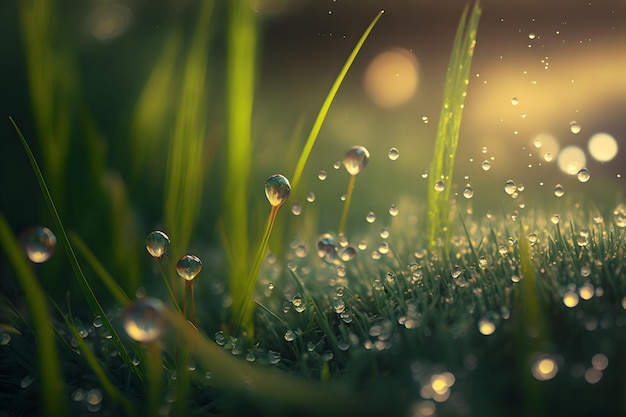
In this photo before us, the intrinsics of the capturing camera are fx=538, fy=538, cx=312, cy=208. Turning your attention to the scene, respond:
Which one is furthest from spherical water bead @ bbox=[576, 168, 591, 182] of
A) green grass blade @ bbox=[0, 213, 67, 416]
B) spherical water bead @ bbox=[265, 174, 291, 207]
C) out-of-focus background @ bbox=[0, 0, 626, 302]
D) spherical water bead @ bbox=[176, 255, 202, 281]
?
green grass blade @ bbox=[0, 213, 67, 416]

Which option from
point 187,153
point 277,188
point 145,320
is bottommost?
point 145,320

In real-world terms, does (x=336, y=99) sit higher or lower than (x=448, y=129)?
higher

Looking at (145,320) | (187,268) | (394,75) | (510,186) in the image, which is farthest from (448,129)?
(145,320)

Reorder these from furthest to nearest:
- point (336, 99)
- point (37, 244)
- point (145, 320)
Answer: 1. point (336, 99)
2. point (37, 244)
3. point (145, 320)

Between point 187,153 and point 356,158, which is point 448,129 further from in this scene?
point 187,153

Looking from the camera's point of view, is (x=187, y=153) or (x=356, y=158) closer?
(x=356, y=158)

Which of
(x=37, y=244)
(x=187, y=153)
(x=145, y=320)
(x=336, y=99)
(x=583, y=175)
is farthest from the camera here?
(x=336, y=99)

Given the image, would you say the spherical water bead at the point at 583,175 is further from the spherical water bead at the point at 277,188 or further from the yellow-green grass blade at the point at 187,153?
the yellow-green grass blade at the point at 187,153
